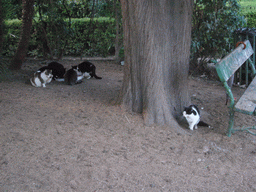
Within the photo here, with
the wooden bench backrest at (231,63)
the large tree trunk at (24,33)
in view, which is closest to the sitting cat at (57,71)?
the large tree trunk at (24,33)

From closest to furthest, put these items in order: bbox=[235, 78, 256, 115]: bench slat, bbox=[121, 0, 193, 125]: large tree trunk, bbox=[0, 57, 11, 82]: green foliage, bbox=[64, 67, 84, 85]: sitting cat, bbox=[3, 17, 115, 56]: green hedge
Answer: bbox=[235, 78, 256, 115]: bench slat < bbox=[121, 0, 193, 125]: large tree trunk < bbox=[0, 57, 11, 82]: green foliage < bbox=[64, 67, 84, 85]: sitting cat < bbox=[3, 17, 115, 56]: green hedge

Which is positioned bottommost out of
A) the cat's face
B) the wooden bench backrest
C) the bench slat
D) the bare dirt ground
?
the bare dirt ground

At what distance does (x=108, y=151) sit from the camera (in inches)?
140

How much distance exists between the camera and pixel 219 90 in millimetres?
7086

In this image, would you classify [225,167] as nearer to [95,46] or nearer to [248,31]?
[248,31]

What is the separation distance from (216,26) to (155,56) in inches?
164

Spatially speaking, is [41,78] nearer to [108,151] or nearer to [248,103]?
[108,151]

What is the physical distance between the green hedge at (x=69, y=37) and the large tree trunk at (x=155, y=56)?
5.86 meters

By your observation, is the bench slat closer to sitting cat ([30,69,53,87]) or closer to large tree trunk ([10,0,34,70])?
sitting cat ([30,69,53,87])

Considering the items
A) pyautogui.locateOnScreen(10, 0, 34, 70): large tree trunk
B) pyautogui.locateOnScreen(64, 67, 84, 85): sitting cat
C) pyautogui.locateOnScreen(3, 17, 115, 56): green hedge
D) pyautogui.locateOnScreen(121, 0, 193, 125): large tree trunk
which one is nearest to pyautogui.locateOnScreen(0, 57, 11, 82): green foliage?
pyautogui.locateOnScreen(10, 0, 34, 70): large tree trunk

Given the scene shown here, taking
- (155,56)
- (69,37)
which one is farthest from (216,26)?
(69,37)

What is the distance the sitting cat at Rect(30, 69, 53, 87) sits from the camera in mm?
6219

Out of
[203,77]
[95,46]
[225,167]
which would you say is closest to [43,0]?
[95,46]

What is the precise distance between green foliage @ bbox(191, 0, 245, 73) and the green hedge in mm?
4175
